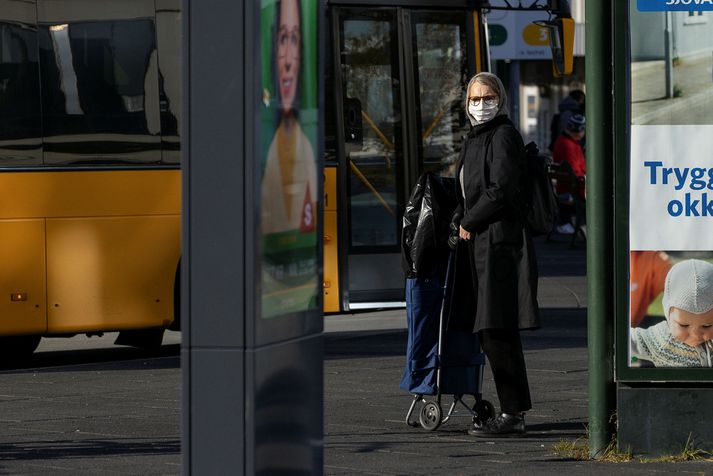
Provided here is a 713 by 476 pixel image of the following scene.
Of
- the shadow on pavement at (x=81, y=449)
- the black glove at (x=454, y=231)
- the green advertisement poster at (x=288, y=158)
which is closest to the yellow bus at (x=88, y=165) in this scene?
the shadow on pavement at (x=81, y=449)

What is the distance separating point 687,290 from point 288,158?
3.10m

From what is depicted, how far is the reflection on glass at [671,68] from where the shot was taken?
721 cm

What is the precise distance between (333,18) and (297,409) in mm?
8862

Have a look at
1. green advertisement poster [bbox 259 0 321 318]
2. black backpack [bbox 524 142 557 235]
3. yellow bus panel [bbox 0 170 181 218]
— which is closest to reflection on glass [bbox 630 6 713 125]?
black backpack [bbox 524 142 557 235]

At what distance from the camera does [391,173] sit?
13.8 metres

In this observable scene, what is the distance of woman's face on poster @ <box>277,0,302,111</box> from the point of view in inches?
183

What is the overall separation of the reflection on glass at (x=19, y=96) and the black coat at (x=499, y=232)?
3.98 m

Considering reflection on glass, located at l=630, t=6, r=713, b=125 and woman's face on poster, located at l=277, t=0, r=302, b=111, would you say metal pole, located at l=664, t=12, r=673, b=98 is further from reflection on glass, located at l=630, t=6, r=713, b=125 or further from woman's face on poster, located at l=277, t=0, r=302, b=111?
woman's face on poster, located at l=277, t=0, r=302, b=111

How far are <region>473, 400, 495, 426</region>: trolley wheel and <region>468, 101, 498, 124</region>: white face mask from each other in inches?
54.8

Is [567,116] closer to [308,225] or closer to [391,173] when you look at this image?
[391,173]

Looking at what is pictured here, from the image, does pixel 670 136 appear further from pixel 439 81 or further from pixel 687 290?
pixel 439 81

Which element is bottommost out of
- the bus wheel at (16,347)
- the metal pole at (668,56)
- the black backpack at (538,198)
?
the bus wheel at (16,347)

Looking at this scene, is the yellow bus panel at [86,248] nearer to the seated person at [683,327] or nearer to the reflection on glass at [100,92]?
the reflection on glass at [100,92]

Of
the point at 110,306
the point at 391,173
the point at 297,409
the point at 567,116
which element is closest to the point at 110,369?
the point at 110,306
